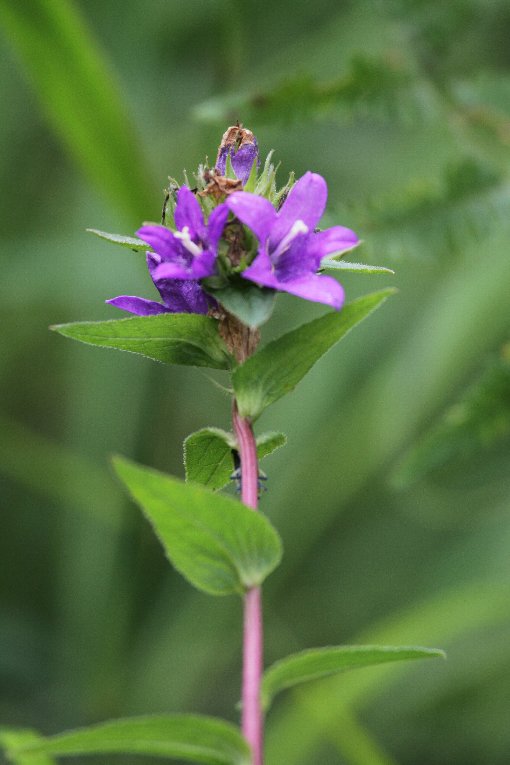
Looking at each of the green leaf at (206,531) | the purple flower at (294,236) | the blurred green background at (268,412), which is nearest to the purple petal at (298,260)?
the purple flower at (294,236)

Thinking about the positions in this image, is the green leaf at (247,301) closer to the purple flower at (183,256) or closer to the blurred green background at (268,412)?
the purple flower at (183,256)

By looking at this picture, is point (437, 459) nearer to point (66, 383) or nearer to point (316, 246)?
point (316, 246)

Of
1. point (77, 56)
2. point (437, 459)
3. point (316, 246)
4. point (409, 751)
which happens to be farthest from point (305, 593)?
point (316, 246)

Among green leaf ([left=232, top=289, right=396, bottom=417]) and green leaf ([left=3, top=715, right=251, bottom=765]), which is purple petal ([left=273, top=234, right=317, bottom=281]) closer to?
green leaf ([left=232, top=289, right=396, bottom=417])

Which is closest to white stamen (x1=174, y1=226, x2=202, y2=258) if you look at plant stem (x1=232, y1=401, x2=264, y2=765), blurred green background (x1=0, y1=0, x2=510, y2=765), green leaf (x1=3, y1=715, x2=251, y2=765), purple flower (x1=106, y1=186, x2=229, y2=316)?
purple flower (x1=106, y1=186, x2=229, y2=316)

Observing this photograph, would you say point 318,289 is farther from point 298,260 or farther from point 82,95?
point 82,95

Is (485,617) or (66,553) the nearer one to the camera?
(485,617)
